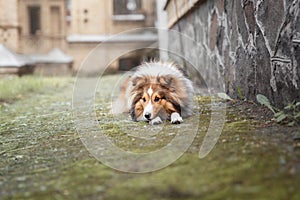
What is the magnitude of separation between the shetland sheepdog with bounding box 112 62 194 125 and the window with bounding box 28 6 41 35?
12916 mm

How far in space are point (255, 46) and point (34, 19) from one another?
13.6m

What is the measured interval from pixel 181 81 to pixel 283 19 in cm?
99

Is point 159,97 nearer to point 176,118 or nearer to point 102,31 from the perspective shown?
point 176,118

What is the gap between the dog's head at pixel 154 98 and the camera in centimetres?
276

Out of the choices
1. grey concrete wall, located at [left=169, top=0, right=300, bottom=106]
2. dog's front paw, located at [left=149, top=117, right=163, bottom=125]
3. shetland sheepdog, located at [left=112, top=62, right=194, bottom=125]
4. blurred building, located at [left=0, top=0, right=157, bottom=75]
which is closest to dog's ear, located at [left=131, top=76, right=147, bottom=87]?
shetland sheepdog, located at [left=112, top=62, right=194, bottom=125]

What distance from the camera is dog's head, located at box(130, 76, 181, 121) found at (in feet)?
9.05

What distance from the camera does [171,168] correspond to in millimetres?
1600

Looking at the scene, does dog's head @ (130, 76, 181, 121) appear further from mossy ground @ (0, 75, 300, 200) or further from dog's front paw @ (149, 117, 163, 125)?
mossy ground @ (0, 75, 300, 200)

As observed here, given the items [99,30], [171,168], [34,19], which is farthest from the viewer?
[34,19]

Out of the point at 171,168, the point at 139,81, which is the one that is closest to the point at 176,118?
the point at 139,81

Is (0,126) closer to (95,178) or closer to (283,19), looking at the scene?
(95,178)

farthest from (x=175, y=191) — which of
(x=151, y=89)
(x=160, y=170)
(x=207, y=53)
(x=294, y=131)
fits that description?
(x=207, y=53)

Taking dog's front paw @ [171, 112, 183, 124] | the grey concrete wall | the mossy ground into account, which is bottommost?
the mossy ground

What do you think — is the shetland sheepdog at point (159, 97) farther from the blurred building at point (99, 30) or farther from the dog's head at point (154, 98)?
the blurred building at point (99, 30)
